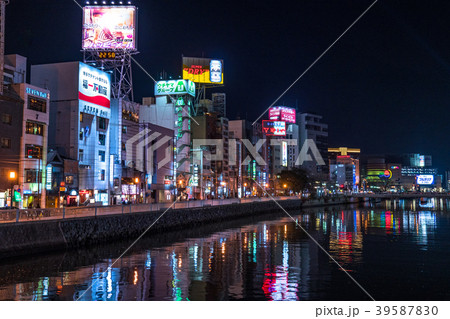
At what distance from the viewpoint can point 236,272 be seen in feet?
93.5

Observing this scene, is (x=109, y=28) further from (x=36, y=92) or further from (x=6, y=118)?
(x=6, y=118)

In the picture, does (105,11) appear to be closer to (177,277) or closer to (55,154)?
(55,154)

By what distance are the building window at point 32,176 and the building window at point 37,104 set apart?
722cm

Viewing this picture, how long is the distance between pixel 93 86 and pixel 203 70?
5629 centimetres

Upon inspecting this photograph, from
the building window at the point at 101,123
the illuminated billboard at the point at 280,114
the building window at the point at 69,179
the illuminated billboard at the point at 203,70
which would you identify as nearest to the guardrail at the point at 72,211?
the building window at the point at 69,179

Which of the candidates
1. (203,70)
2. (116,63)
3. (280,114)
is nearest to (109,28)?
(116,63)

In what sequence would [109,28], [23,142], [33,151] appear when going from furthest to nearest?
1. [109,28]
2. [33,151]
3. [23,142]

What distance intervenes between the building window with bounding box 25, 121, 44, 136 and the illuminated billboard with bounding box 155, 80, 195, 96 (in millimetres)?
50857

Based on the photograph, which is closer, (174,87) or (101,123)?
(101,123)

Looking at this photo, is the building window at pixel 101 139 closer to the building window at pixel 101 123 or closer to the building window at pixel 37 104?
the building window at pixel 101 123

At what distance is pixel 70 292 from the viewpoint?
2234cm

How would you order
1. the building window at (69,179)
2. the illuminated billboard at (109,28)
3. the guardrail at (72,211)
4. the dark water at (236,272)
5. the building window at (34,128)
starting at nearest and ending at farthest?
1. the dark water at (236,272)
2. the guardrail at (72,211)
3. the building window at (34,128)
4. the building window at (69,179)
5. the illuminated billboard at (109,28)

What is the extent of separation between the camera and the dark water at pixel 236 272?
22.5 m

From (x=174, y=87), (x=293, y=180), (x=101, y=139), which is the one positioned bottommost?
(x=293, y=180)
